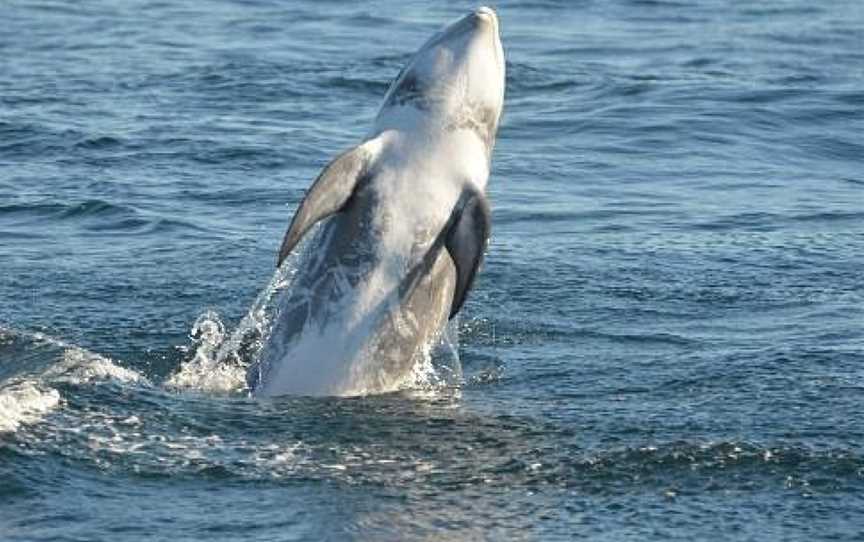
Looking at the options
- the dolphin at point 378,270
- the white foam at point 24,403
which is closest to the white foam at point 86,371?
the white foam at point 24,403

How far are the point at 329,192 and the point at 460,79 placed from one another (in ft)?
5.80

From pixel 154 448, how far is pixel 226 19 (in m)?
22.6

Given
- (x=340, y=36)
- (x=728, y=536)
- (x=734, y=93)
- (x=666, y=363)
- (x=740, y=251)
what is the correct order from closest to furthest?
(x=728, y=536) < (x=666, y=363) < (x=740, y=251) < (x=734, y=93) < (x=340, y=36)

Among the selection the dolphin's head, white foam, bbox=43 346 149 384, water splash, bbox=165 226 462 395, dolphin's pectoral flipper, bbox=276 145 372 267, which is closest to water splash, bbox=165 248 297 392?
water splash, bbox=165 226 462 395

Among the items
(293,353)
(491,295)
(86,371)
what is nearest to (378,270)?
(293,353)

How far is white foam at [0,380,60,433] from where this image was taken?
13.5m

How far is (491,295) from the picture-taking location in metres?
18.2

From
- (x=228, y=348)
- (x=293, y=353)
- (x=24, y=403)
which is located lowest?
(x=228, y=348)

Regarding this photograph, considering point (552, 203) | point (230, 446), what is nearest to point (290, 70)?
point (552, 203)

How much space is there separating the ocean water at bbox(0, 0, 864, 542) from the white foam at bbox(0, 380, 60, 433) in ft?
0.08

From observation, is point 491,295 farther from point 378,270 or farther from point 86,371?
point 86,371

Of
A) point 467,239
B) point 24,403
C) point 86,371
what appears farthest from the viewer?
point 86,371

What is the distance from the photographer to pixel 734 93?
2869 cm

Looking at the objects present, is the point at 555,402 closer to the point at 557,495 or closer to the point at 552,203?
the point at 557,495
